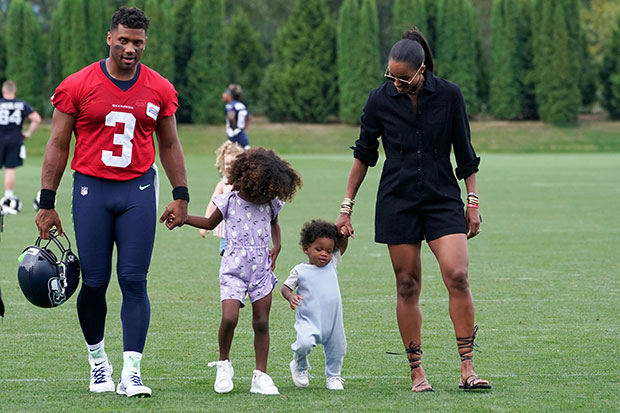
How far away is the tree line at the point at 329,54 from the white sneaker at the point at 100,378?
4450cm

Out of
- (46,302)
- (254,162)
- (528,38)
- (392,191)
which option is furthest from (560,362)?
(528,38)

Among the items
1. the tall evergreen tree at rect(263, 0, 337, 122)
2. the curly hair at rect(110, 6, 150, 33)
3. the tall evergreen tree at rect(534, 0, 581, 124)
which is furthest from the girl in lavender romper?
the tall evergreen tree at rect(534, 0, 581, 124)

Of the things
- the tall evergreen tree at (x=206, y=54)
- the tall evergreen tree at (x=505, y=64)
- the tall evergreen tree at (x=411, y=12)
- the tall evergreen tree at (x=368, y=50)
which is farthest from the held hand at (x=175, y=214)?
the tall evergreen tree at (x=505, y=64)

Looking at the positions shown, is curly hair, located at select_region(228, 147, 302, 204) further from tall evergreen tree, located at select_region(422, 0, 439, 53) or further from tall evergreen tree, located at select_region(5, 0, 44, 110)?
tall evergreen tree, located at select_region(422, 0, 439, 53)

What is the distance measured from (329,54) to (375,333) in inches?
1830

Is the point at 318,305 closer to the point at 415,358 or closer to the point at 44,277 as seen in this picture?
the point at 415,358

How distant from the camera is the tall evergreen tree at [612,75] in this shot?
5328 cm

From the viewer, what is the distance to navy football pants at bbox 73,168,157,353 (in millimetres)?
5703

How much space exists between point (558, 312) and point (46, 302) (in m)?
4.40

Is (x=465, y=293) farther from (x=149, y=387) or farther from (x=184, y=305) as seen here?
(x=184, y=305)

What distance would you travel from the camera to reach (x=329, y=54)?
53.4 m

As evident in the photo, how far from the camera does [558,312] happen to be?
28.0 ft

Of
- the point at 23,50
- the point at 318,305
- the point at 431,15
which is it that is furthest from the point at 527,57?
the point at 318,305

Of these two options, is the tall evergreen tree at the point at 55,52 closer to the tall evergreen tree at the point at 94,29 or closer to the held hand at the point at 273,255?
the tall evergreen tree at the point at 94,29
